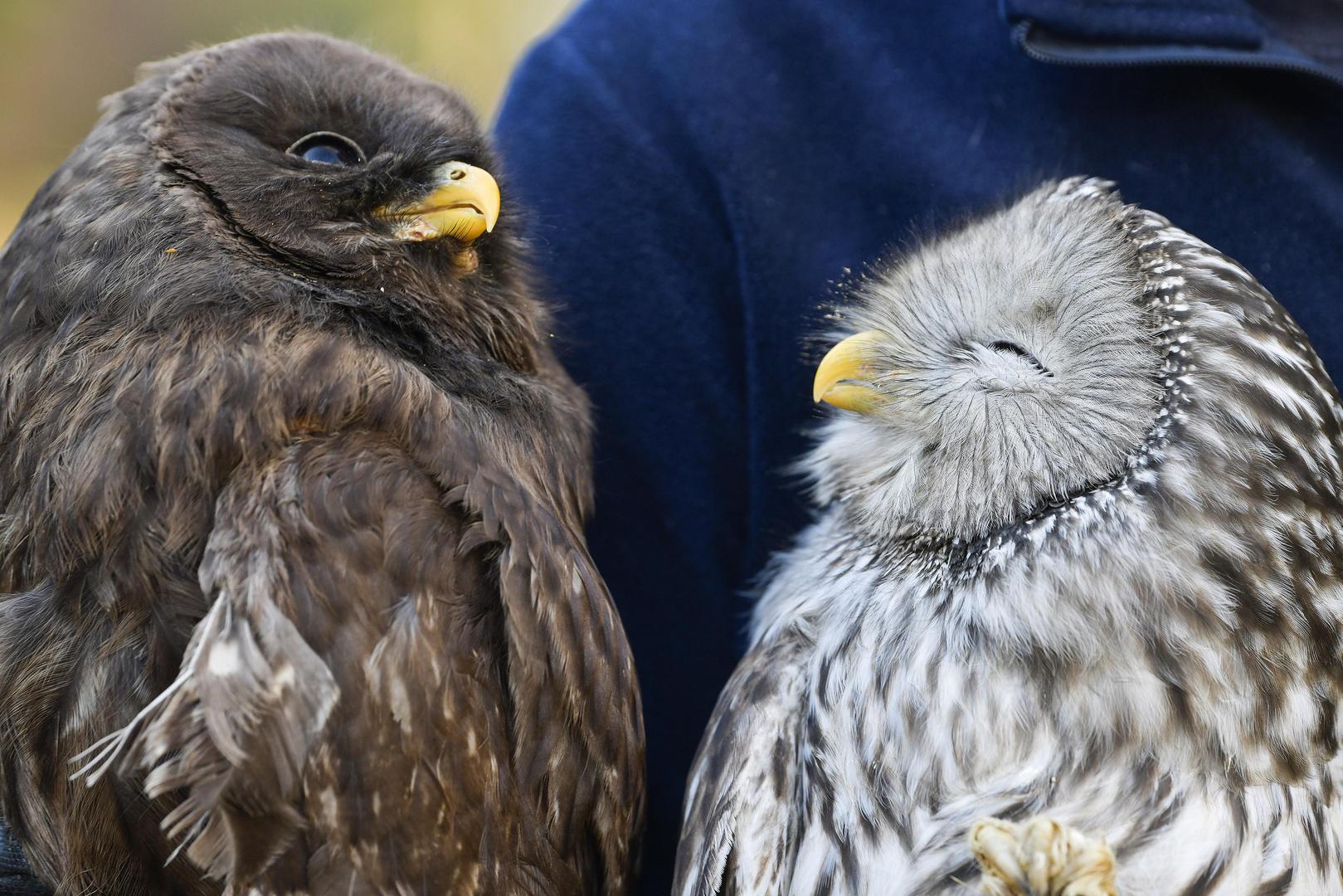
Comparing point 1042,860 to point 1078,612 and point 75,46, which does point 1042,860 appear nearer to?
point 1078,612

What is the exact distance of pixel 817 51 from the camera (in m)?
2.14

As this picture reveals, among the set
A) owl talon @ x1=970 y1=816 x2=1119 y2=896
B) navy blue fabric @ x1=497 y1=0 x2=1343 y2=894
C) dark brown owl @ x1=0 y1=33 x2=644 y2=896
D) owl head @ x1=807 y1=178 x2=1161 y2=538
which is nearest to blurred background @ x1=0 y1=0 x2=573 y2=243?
navy blue fabric @ x1=497 y1=0 x2=1343 y2=894

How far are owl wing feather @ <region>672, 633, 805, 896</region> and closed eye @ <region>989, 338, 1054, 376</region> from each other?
534 millimetres

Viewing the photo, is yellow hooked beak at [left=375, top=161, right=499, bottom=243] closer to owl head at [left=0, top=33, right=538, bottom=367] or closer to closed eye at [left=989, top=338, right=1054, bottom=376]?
owl head at [left=0, top=33, right=538, bottom=367]

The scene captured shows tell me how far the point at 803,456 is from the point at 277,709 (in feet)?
3.54

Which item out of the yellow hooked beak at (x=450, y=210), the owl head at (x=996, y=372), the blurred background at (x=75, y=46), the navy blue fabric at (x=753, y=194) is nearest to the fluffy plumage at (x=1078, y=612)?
the owl head at (x=996, y=372)

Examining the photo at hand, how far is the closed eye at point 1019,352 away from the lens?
1.69 metres

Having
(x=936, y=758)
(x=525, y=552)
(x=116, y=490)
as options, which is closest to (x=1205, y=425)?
(x=936, y=758)

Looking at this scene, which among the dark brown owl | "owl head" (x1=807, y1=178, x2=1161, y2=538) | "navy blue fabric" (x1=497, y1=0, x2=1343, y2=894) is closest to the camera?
the dark brown owl

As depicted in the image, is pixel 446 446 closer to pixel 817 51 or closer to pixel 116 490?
pixel 116 490

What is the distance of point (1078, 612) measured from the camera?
1.54m

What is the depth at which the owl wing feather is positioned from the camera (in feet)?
5.46

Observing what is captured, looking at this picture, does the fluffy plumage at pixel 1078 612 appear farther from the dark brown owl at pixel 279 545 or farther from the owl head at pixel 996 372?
the dark brown owl at pixel 279 545

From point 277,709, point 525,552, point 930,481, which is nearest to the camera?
point 277,709
